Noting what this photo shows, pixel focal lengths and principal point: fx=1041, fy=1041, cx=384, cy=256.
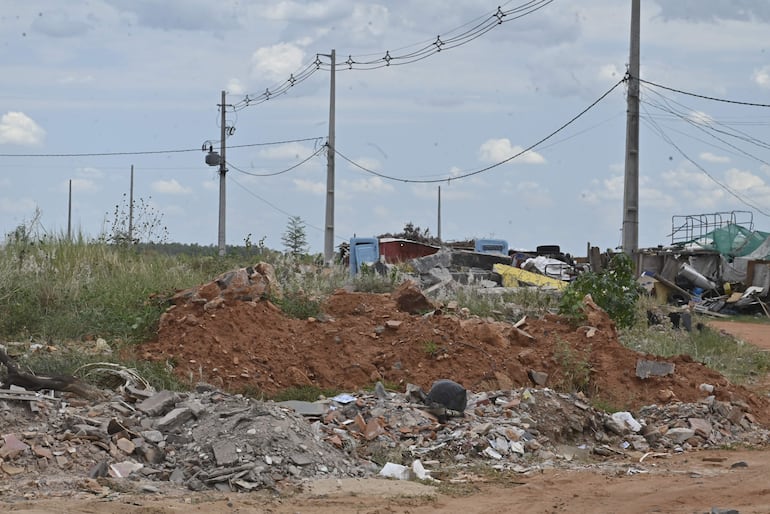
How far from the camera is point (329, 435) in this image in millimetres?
9312

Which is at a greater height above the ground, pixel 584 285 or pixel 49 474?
pixel 584 285

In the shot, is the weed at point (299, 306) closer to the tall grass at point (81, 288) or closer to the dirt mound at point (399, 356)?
the dirt mound at point (399, 356)

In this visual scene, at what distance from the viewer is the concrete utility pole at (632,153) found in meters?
23.3

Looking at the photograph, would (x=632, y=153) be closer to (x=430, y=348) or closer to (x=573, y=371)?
(x=573, y=371)

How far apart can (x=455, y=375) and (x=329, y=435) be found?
301 cm

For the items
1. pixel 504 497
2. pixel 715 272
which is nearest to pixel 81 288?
pixel 504 497

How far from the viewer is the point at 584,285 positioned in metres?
17.1

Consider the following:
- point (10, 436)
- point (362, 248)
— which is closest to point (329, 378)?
point (10, 436)

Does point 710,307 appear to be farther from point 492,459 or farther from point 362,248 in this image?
point 492,459

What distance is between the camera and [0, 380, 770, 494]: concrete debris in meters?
8.13

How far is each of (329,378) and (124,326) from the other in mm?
2773

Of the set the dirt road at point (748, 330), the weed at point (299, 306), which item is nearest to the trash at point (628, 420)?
the weed at point (299, 306)

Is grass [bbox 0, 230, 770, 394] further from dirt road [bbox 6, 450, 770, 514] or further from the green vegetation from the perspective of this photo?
dirt road [bbox 6, 450, 770, 514]

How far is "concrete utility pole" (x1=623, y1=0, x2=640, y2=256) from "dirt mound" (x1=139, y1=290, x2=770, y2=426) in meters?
10.2
